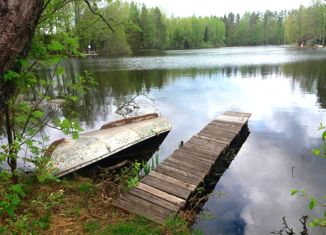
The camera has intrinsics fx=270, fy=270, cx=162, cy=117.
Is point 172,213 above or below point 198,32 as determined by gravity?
below

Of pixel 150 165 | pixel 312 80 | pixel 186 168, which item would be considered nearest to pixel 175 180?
pixel 186 168

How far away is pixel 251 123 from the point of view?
12.7m

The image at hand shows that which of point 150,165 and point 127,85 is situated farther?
point 127,85

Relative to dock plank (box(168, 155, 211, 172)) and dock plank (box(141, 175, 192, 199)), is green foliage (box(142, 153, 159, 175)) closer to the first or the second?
dock plank (box(168, 155, 211, 172))

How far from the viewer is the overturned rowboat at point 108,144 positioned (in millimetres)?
6799

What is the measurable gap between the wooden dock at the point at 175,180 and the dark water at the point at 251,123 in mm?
694

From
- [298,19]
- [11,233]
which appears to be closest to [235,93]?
[11,233]

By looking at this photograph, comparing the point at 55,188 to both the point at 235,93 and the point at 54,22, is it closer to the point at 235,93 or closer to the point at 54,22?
the point at 54,22

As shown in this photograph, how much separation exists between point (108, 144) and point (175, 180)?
249 centimetres

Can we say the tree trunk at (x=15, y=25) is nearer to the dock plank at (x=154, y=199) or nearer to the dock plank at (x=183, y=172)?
the dock plank at (x=154, y=199)

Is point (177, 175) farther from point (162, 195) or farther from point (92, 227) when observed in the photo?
point (92, 227)

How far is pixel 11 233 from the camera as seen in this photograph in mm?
3746

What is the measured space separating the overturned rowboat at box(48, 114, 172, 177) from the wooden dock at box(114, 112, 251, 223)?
145cm

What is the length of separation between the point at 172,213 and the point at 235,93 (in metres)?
15.5
